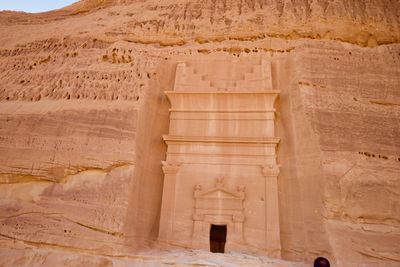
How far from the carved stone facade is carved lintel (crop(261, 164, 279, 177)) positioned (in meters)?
0.02

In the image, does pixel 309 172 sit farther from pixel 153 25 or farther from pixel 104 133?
pixel 153 25

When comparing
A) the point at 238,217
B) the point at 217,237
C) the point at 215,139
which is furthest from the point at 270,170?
the point at 217,237

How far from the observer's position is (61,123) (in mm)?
7039

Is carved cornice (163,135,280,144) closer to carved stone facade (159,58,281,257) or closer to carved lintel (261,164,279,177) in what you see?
carved stone facade (159,58,281,257)

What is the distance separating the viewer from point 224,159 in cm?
724

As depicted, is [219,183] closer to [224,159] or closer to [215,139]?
[224,159]

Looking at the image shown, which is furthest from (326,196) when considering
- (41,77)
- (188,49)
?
(41,77)

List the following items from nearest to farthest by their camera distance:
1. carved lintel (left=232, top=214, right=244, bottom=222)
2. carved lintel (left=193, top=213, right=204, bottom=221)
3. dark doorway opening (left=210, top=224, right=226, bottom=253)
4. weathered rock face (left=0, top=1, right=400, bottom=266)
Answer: weathered rock face (left=0, top=1, right=400, bottom=266) → carved lintel (left=232, top=214, right=244, bottom=222) → carved lintel (left=193, top=213, right=204, bottom=221) → dark doorway opening (left=210, top=224, right=226, bottom=253)

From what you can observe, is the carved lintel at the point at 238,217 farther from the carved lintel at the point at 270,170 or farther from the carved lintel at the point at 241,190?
the carved lintel at the point at 270,170

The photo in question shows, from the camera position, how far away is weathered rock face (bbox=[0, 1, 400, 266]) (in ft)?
19.2

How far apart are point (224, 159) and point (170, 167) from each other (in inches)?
47.0

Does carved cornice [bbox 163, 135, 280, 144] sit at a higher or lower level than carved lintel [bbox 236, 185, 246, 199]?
higher

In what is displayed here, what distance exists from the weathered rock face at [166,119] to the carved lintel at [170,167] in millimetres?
244

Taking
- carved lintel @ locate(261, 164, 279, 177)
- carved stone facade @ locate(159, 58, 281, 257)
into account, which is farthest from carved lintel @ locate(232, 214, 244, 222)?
carved lintel @ locate(261, 164, 279, 177)
